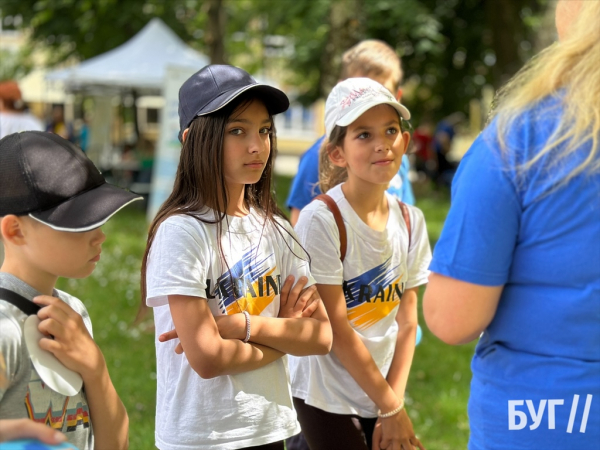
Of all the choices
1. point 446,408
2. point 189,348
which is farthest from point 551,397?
point 446,408

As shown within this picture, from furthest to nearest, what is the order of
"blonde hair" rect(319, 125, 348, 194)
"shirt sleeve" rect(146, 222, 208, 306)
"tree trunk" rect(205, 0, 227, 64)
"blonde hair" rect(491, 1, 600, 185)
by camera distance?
"tree trunk" rect(205, 0, 227, 64) → "blonde hair" rect(319, 125, 348, 194) → "shirt sleeve" rect(146, 222, 208, 306) → "blonde hair" rect(491, 1, 600, 185)

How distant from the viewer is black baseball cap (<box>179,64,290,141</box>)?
7.54ft

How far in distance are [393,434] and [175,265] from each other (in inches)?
41.1

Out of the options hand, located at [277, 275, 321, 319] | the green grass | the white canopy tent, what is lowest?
the green grass

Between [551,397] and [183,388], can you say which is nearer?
[551,397]

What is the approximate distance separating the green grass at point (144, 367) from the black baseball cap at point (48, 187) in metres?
2.10

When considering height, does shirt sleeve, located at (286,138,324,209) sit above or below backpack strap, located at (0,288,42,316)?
below

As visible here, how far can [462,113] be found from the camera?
1992 centimetres

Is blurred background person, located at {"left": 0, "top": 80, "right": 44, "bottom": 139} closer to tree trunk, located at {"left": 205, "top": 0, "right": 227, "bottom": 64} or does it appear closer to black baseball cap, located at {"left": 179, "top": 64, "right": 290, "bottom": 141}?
tree trunk, located at {"left": 205, "top": 0, "right": 227, "bottom": 64}

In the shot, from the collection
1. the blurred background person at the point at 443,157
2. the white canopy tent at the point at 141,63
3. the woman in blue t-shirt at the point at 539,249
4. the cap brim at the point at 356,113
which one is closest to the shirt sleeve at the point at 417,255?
the cap brim at the point at 356,113

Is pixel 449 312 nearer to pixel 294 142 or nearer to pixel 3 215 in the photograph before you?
pixel 3 215

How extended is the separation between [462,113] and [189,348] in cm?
1872

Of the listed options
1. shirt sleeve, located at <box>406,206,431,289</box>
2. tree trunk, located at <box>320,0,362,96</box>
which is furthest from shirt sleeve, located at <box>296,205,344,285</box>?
tree trunk, located at <box>320,0,362,96</box>

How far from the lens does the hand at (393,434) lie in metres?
2.61
